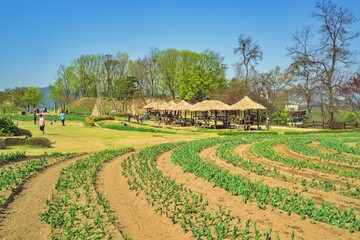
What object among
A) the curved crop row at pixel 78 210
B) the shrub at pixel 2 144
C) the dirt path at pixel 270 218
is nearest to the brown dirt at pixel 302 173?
the dirt path at pixel 270 218

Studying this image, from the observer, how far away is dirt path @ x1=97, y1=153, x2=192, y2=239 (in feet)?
23.3

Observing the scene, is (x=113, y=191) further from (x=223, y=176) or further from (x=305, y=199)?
(x=305, y=199)

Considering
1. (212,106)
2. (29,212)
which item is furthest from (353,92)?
(29,212)

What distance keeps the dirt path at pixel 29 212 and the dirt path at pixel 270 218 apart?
474 centimetres

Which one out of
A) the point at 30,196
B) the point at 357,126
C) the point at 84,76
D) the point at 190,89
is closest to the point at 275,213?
the point at 30,196

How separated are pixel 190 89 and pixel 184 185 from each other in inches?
2347

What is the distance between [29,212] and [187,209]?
448cm

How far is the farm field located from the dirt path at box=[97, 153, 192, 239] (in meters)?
0.03

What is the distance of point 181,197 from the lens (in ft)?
30.6

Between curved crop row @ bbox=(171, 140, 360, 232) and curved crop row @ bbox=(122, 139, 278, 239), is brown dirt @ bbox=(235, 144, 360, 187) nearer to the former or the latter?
curved crop row @ bbox=(171, 140, 360, 232)

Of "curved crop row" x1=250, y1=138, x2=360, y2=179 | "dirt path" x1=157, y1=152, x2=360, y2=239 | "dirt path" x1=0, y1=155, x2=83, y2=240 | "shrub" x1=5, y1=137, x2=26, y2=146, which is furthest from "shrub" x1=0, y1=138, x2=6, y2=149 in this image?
"curved crop row" x1=250, y1=138, x2=360, y2=179

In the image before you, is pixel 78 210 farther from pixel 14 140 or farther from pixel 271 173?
pixel 14 140

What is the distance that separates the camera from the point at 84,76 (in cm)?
8175

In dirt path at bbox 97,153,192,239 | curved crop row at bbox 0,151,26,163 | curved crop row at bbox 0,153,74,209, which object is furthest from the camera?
curved crop row at bbox 0,151,26,163
